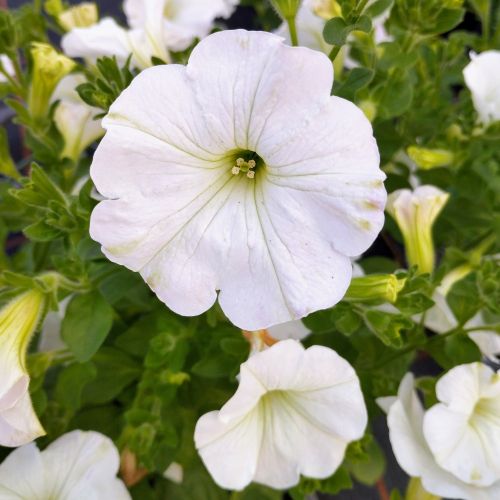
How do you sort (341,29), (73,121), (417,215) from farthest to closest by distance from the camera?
(73,121)
(417,215)
(341,29)

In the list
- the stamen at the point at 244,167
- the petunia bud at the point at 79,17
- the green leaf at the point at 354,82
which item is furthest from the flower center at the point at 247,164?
the petunia bud at the point at 79,17

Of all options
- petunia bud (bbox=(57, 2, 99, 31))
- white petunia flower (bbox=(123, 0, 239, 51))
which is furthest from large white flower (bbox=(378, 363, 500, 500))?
petunia bud (bbox=(57, 2, 99, 31))

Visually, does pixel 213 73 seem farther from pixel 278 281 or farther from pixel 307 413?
pixel 307 413

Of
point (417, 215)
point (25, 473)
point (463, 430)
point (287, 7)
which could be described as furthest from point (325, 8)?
point (25, 473)

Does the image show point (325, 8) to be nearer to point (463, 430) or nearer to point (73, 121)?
point (73, 121)

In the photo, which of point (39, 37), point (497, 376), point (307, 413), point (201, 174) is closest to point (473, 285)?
point (497, 376)

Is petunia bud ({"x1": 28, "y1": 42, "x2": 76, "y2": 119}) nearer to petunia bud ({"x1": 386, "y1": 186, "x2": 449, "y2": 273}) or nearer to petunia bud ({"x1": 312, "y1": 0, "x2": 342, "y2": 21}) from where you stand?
petunia bud ({"x1": 312, "y1": 0, "x2": 342, "y2": 21})

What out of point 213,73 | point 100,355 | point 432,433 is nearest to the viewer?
point 213,73
